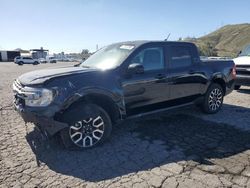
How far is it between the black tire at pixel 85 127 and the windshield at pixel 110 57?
917 mm

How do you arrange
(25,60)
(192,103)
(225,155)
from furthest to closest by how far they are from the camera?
(25,60)
(192,103)
(225,155)

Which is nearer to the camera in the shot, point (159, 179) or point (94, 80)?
point (159, 179)

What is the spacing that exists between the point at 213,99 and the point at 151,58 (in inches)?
96.1

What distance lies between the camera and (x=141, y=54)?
5.16 metres

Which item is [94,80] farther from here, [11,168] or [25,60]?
[25,60]

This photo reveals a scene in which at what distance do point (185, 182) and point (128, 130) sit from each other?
2.21m

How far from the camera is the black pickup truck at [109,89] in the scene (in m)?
4.12

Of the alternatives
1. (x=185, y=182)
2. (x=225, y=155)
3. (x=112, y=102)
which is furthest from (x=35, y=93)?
(x=225, y=155)

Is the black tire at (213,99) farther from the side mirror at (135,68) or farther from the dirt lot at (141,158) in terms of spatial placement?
the side mirror at (135,68)

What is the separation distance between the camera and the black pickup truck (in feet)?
13.5

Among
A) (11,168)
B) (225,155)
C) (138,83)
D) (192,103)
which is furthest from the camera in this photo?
(192,103)

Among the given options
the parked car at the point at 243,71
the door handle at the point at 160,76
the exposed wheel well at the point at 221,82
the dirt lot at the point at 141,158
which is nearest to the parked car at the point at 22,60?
the parked car at the point at 243,71

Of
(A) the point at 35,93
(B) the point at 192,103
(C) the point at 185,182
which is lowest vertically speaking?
(C) the point at 185,182

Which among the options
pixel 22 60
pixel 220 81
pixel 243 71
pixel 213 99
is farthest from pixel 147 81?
pixel 22 60
